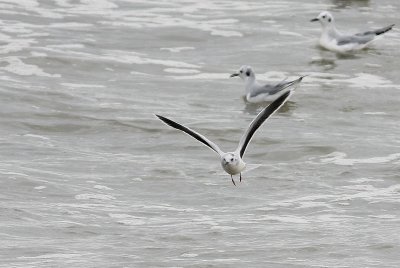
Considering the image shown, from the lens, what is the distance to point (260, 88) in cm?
2041

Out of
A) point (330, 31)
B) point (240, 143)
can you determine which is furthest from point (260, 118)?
point (330, 31)

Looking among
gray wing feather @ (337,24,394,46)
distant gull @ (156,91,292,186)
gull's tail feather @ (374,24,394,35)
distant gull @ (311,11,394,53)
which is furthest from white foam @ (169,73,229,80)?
distant gull @ (156,91,292,186)

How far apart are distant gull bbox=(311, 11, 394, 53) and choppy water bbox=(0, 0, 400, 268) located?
23 centimetres

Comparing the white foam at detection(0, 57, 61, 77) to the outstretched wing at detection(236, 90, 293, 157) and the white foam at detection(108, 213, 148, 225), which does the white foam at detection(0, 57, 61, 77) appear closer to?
the white foam at detection(108, 213, 148, 225)

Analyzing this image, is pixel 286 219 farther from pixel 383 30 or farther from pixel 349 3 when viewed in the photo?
pixel 349 3

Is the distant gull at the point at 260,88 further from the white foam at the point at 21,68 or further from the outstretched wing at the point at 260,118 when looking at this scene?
the outstretched wing at the point at 260,118

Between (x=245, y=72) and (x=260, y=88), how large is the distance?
48cm

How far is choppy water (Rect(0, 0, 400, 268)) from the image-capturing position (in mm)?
12344

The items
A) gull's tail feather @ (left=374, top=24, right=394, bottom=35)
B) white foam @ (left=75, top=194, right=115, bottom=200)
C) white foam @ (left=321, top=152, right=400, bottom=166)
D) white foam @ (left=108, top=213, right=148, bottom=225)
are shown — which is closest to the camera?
white foam @ (left=108, top=213, right=148, bottom=225)

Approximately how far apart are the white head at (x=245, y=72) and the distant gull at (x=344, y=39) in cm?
366

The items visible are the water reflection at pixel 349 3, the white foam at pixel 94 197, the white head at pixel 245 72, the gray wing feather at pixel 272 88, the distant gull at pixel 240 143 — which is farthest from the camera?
the water reflection at pixel 349 3

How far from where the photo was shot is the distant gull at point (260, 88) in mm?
20297

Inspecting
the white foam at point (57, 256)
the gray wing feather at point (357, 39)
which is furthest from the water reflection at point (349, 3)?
the white foam at point (57, 256)

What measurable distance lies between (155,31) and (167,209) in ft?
37.3
